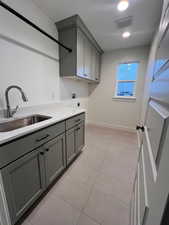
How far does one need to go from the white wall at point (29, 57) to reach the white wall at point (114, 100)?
187 centimetres

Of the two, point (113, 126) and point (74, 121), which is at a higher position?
point (74, 121)

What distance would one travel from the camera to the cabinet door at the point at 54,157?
1222mm

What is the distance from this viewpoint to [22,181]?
95cm

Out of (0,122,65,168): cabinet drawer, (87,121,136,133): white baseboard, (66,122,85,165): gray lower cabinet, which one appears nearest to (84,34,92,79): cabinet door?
(66,122,85,165): gray lower cabinet

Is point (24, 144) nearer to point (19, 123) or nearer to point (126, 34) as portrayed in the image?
point (19, 123)

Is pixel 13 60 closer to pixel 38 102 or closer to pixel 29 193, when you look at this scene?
pixel 38 102

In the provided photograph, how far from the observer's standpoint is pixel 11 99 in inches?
55.7

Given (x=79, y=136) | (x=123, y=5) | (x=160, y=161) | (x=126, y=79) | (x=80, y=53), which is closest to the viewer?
(x=160, y=161)

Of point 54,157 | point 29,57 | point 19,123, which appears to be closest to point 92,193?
point 54,157

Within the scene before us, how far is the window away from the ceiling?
2.91ft

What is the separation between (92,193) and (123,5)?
2.71 meters

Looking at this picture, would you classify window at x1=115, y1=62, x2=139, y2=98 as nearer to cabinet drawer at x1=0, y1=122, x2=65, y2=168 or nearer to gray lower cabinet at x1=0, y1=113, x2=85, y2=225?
gray lower cabinet at x1=0, y1=113, x2=85, y2=225

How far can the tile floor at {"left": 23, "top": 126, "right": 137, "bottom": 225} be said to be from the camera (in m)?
1.08

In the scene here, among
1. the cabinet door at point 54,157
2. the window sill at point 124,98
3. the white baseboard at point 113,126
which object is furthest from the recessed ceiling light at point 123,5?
the white baseboard at point 113,126
